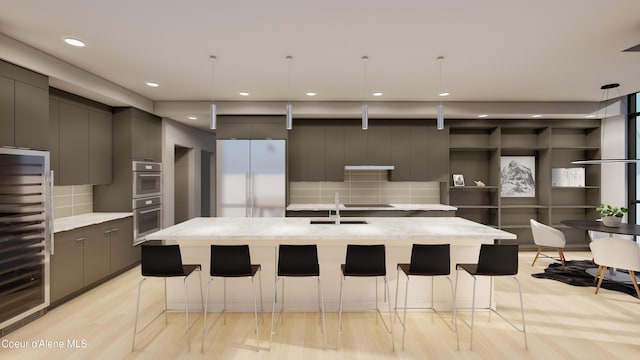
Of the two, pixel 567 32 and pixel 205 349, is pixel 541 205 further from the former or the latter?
pixel 205 349

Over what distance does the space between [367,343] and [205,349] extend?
1.37 metres

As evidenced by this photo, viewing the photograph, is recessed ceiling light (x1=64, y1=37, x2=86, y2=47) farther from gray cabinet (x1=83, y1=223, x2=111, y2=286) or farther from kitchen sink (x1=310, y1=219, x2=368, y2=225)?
kitchen sink (x1=310, y1=219, x2=368, y2=225)

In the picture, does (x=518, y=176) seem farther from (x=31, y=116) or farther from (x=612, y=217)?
(x=31, y=116)

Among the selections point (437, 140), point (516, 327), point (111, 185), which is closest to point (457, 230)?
point (516, 327)

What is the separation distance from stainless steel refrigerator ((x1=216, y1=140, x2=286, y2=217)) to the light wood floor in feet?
6.54

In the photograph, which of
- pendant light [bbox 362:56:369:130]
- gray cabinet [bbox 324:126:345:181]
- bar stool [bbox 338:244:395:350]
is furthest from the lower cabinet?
pendant light [bbox 362:56:369:130]

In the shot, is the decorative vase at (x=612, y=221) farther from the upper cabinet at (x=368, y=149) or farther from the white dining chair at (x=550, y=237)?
the upper cabinet at (x=368, y=149)

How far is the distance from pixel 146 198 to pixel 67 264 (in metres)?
1.62

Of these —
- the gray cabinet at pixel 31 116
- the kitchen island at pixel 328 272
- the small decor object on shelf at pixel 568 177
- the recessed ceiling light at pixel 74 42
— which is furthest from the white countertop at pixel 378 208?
the recessed ceiling light at pixel 74 42

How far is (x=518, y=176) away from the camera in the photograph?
609 centimetres

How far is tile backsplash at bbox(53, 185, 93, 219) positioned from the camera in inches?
162

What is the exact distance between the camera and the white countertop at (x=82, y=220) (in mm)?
3550

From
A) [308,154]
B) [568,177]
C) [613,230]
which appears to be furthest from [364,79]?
[568,177]

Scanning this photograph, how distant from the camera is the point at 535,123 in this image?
584cm
